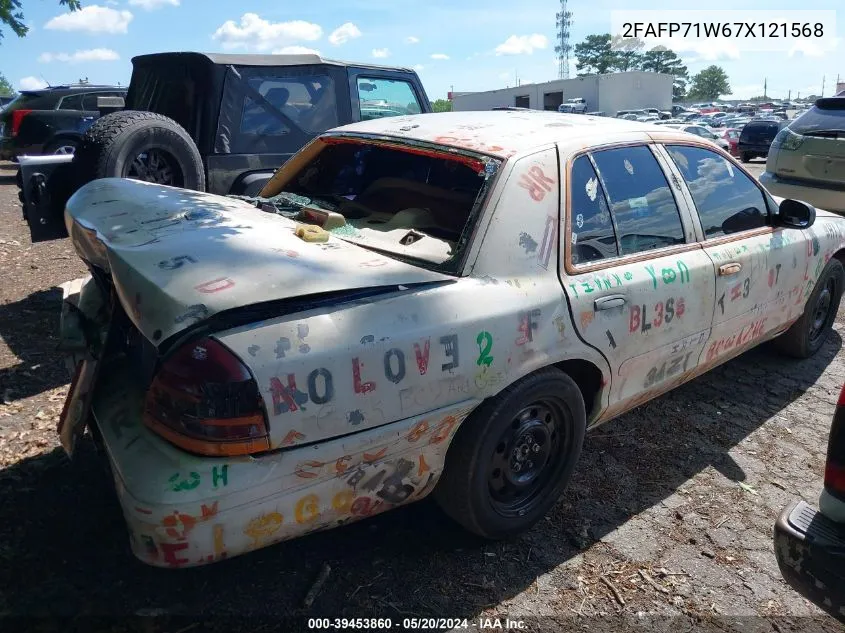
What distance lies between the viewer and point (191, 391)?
6.59 ft

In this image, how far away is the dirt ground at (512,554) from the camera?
2.46m

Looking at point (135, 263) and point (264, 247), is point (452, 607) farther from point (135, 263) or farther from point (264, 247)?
point (135, 263)

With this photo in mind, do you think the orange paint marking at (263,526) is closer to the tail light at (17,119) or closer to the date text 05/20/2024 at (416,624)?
the date text 05/20/2024 at (416,624)

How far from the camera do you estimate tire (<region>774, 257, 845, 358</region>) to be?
4496 millimetres

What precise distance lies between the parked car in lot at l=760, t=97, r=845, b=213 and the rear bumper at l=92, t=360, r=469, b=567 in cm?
734

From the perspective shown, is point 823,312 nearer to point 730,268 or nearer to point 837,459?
point 730,268

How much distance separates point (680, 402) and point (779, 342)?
3.53 feet

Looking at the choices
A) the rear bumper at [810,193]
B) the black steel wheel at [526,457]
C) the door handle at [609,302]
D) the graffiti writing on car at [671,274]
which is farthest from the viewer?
the rear bumper at [810,193]

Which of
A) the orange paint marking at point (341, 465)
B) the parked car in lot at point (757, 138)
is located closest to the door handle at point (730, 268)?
the orange paint marking at point (341, 465)

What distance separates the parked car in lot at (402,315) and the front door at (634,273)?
12 millimetres

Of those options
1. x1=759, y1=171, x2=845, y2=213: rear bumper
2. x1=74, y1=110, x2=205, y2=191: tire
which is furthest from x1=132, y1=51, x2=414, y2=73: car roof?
x1=759, y1=171, x2=845, y2=213: rear bumper

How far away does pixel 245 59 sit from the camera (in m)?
5.79

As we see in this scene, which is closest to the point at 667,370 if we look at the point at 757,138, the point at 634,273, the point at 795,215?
the point at 634,273

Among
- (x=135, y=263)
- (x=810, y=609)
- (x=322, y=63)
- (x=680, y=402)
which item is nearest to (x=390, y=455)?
(x=135, y=263)
